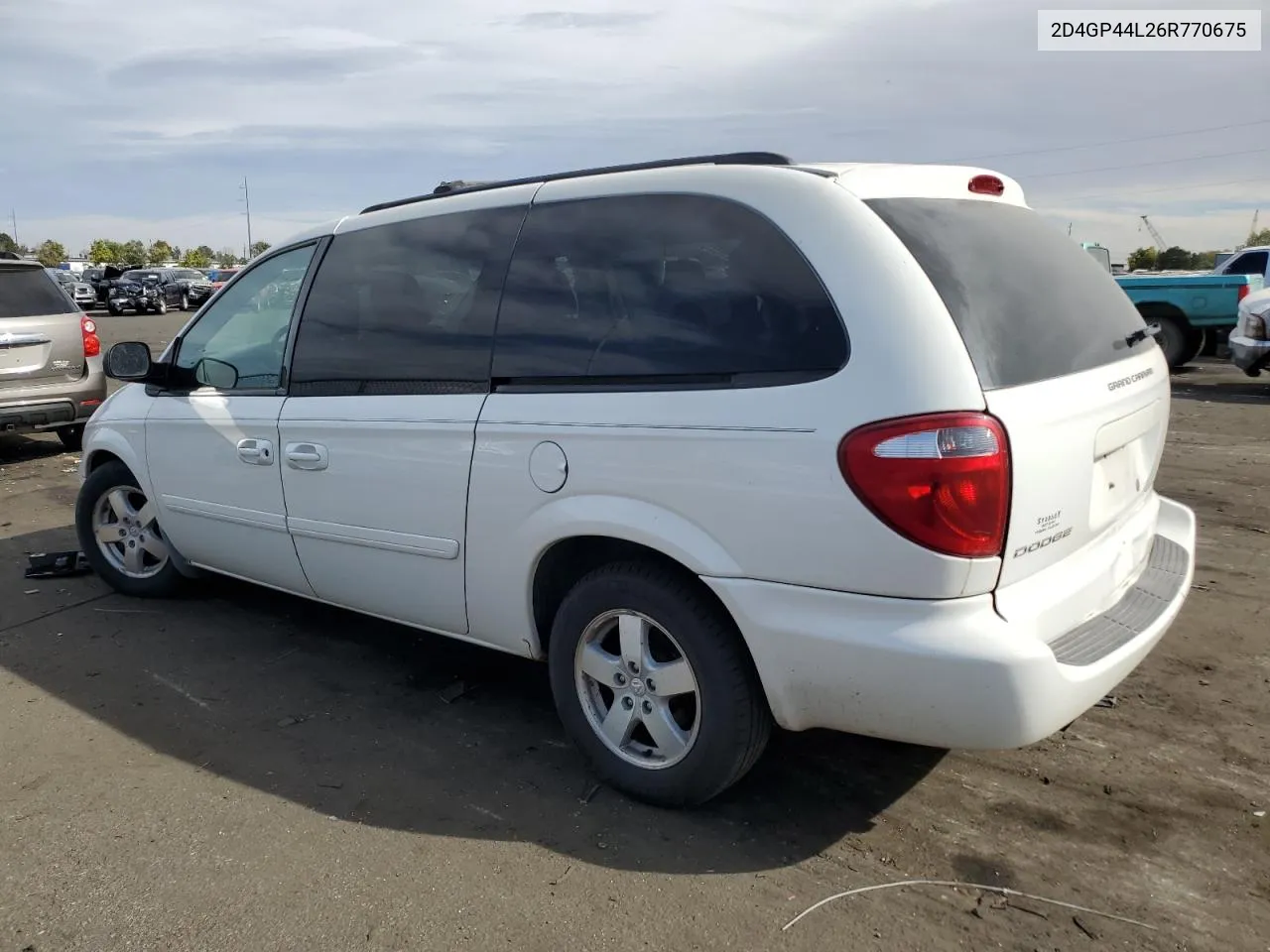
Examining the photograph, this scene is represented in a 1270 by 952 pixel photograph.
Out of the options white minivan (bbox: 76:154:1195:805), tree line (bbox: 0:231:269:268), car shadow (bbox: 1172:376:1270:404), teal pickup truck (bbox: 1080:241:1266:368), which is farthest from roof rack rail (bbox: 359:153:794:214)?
tree line (bbox: 0:231:269:268)

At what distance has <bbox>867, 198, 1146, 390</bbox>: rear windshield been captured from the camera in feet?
8.41

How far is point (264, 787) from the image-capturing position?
3279mm

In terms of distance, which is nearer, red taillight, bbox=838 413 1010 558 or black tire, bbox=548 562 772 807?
red taillight, bbox=838 413 1010 558

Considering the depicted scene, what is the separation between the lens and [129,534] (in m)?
5.14

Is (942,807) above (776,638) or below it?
below

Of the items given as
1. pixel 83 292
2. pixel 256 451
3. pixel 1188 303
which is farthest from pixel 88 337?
pixel 83 292

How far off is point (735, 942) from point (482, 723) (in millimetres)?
1490

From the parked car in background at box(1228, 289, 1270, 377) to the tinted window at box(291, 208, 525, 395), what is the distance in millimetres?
11675

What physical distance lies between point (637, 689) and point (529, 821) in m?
0.52

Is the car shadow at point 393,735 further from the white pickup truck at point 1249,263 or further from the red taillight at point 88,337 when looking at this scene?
the white pickup truck at point 1249,263

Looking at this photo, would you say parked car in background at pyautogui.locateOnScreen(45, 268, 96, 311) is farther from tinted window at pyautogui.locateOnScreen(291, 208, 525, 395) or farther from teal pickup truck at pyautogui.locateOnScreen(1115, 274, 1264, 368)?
tinted window at pyautogui.locateOnScreen(291, 208, 525, 395)

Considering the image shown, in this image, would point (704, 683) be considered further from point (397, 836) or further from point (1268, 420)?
point (1268, 420)

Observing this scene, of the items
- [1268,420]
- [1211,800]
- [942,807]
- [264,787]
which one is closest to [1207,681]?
[1211,800]

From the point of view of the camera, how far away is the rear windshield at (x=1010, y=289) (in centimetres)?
256
